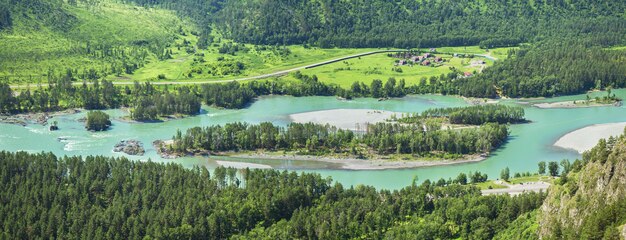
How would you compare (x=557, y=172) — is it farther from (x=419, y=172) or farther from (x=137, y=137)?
(x=137, y=137)

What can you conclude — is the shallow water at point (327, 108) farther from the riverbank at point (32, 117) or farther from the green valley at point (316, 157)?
the riverbank at point (32, 117)

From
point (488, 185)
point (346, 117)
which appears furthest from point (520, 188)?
point (346, 117)

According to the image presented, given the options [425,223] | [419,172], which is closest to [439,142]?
[419,172]

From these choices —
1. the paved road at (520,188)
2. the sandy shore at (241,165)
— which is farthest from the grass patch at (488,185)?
the sandy shore at (241,165)

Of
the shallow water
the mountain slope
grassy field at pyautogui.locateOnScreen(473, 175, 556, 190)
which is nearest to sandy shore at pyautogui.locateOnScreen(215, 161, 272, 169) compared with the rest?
the shallow water

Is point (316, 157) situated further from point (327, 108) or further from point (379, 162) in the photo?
point (327, 108)

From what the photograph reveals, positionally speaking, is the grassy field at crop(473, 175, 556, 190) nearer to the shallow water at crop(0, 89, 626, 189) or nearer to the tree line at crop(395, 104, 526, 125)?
the shallow water at crop(0, 89, 626, 189)
